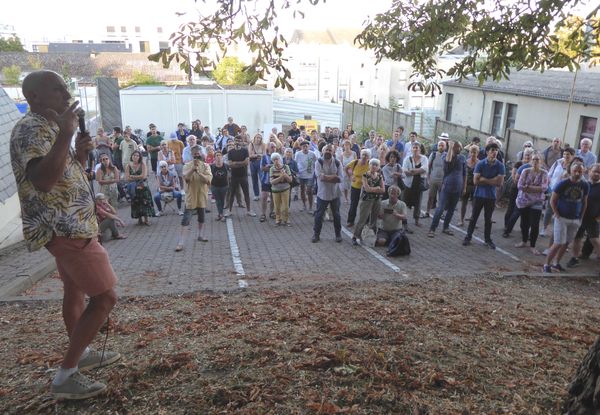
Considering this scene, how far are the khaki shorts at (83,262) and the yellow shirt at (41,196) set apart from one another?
0.06 m

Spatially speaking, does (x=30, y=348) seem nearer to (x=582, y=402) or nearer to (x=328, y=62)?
(x=582, y=402)

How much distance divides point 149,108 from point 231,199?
12.8 m

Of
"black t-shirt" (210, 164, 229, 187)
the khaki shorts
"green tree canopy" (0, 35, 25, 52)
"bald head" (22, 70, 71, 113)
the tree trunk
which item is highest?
"green tree canopy" (0, 35, 25, 52)

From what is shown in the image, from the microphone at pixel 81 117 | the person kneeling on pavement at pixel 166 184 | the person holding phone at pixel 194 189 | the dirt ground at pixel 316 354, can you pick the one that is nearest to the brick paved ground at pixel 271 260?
the person holding phone at pixel 194 189

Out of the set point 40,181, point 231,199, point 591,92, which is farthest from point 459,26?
point 591,92

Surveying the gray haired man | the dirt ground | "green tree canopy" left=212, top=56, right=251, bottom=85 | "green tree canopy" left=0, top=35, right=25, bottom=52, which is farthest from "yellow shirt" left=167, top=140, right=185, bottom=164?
"green tree canopy" left=0, top=35, right=25, bottom=52

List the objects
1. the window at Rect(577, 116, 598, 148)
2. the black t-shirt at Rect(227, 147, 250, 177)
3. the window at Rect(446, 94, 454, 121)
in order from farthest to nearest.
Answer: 1. the window at Rect(446, 94, 454, 121)
2. the window at Rect(577, 116, 598, 148)
3. the black t-shirt at Rect(227, 147, 250, 177)

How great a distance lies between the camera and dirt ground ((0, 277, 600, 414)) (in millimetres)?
2883

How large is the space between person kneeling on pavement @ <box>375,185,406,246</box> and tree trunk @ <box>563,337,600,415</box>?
678 centimetres

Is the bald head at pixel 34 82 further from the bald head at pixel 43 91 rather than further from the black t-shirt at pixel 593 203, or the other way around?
the black t-shirt at pixel 593 203

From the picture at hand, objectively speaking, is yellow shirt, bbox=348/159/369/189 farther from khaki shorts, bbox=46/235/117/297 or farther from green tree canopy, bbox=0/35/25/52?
green tree canopy, bbox=0/35/25/52

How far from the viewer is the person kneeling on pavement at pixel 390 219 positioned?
9531 millimetres

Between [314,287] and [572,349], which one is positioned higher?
[572,349]

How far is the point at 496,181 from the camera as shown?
9406mm
